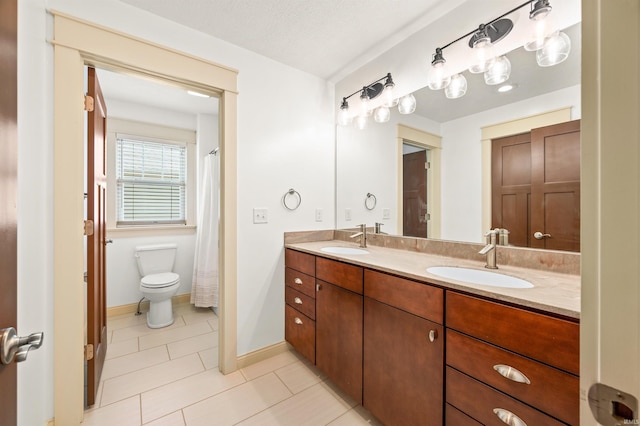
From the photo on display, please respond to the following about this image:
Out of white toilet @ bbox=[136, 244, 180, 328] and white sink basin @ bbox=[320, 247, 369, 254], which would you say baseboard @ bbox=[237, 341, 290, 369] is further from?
white toilet @ bbox=[136, 244, 180, 328]

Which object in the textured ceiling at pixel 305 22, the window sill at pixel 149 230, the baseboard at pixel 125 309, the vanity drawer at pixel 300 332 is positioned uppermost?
the textured ceiling at pixel 305 22

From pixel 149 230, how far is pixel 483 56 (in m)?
3.40

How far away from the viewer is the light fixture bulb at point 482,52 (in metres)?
1.40

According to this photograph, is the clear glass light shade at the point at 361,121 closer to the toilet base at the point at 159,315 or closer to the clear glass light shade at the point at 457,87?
the clear glass light shade at the point at 457,87

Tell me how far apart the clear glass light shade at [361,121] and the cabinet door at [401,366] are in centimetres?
152

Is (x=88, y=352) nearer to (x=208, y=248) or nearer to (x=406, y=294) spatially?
(x=208, y=248)

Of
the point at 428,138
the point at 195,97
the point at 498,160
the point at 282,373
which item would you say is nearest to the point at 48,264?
the point at 282,373

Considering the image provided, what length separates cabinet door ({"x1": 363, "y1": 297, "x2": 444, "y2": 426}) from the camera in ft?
3.55

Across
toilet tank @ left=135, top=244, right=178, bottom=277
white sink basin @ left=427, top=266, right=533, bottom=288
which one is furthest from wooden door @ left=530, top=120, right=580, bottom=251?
toilet tank @ left=135, top=244, right=178, bottom=277

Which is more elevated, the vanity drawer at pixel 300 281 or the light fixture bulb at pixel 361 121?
the light fixture bulb at pixel 361 121

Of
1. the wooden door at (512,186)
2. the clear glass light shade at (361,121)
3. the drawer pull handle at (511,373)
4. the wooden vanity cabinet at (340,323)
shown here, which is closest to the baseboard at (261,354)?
the wooden vanity cabinet at (340,323)

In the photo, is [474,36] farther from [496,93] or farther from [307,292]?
[307,292]

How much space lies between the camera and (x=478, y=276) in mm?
1294

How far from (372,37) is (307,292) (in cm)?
189
